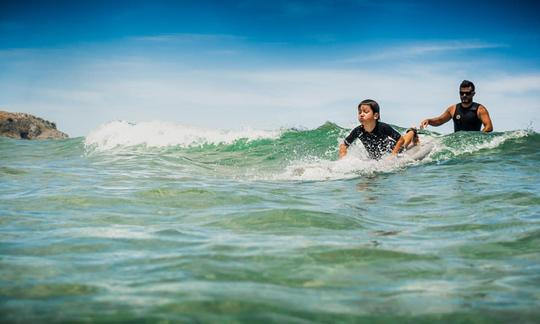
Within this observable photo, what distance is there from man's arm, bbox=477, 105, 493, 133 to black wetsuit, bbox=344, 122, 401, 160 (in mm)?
3288

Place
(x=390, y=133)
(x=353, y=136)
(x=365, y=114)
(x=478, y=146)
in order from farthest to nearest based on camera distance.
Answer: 1. (x=478, y=146)
2. (x=353, y=136)
3. (x=390, y=133)
4. (x=365, y=114)

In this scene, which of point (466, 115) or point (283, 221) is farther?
point (466, 115)

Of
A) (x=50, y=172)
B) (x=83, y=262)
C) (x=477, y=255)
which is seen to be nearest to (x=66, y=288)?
(x=83, y=262)

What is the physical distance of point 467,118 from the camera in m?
12.4

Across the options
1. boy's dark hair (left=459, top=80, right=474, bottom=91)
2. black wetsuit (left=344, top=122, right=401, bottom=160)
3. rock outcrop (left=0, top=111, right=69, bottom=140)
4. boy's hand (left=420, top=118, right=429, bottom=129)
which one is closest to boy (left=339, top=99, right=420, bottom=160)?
black wetsuit (left=344, top=122, right=401, bottom=160)

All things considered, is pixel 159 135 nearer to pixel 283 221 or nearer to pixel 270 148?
pixel 270 148

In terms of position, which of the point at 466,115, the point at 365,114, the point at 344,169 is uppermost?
the point at 466,115

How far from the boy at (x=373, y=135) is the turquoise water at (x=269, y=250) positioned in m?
2.27

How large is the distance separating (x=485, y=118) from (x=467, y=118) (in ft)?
1.50

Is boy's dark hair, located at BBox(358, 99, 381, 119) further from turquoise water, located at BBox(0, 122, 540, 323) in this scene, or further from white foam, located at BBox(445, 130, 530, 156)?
white foam, located at BBox(445, 130, 530, 156)

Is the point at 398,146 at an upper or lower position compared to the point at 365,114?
lower

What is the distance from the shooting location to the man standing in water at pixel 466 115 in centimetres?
1195

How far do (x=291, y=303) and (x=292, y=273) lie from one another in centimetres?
51

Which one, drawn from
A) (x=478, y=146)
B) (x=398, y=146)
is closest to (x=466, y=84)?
(x=478, y=146)
